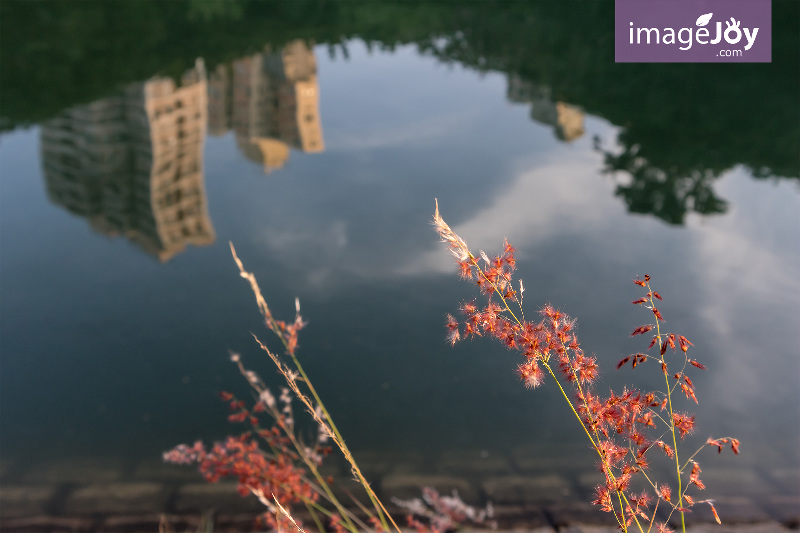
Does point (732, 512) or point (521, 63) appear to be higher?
point (521, 63)

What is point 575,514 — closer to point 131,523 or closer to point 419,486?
point 419,486

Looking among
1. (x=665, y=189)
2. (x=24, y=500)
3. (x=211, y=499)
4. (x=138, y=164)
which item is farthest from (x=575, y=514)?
(x=138, y=164)

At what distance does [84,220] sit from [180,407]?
3590mm

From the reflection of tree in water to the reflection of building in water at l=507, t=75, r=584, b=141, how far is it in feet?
3.50

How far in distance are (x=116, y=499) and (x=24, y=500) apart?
20.4 inches

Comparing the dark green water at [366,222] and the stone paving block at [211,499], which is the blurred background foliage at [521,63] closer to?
the dark green water at [366,222]

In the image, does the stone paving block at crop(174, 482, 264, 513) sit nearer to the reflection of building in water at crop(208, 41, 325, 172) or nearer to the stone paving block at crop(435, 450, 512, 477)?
the stone paving block at crop(435, 450, 512, 477)

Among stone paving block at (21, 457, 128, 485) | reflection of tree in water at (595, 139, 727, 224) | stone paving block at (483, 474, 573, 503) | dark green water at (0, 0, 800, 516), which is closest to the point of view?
stone paving block at (483, 474, 573, 503)

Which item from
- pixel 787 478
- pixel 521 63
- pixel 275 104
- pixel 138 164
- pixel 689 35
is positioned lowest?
pixel 787 478

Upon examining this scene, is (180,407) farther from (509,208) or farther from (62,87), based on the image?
(62,87)

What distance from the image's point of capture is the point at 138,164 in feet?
26.9

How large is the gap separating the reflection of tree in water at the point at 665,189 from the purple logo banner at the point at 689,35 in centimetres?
446

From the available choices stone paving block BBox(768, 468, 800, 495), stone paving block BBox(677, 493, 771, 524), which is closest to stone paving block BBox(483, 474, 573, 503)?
stone paving block BBox(677, 493, 771, 524)

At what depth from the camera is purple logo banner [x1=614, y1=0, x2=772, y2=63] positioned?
11.9 meters
